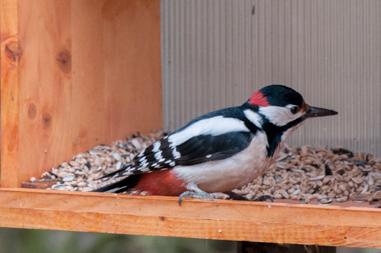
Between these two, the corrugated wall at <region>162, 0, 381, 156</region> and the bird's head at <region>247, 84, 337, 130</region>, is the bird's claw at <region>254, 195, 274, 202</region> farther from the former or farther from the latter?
the corrugated wall at <region>162, 0, 381, 156</region>

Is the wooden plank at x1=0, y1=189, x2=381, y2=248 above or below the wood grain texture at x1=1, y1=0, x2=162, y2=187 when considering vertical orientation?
below

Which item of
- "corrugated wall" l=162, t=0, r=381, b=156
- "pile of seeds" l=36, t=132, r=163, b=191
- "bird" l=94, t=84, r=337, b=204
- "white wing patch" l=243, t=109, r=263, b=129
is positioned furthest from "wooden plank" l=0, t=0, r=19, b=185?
"corrugated wall" l=162, t=0, r=381, b=156

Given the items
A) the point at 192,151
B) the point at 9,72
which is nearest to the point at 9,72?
the point at 9,72

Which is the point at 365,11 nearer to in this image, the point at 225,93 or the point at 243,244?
the point at 225,93

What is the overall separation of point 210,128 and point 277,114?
0.65ft

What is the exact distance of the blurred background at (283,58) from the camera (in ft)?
11.0

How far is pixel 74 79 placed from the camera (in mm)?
3340

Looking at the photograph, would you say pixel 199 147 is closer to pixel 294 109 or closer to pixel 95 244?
pixel 294 109

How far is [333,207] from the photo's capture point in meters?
2.62

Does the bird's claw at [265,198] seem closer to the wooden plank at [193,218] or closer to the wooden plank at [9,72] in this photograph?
the wooden plank at [193,218]

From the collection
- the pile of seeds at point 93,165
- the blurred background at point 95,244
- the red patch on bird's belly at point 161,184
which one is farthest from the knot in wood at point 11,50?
the blurred background at point 95,244

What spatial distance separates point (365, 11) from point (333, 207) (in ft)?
3.04

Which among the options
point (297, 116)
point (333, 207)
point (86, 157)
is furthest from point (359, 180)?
point (86, 157)

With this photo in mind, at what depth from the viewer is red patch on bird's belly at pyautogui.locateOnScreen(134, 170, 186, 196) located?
9.58 ft
